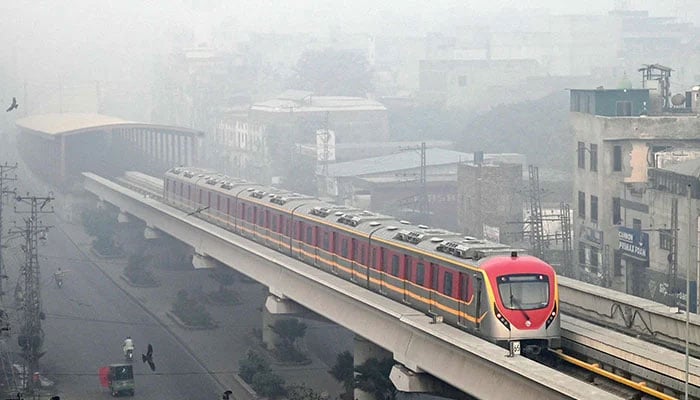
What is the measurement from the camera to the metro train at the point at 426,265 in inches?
1235

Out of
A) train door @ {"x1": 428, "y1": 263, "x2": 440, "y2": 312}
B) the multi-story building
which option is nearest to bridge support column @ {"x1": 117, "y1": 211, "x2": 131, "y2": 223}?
the multi-story building

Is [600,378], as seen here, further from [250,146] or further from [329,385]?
[250,146]

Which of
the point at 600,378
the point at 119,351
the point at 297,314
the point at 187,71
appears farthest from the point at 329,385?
the point at 187,71

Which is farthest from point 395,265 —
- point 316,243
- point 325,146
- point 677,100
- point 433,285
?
point 325,146

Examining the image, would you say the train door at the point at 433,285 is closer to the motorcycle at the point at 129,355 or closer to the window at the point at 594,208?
the motorcycle at the point at 129,355

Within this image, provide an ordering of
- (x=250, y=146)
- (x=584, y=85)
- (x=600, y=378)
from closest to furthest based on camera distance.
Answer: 1. (x=600, y=378)
2. (x=250, y=146)
3. (x=584, y=85)

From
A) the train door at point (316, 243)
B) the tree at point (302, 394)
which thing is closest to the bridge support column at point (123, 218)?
the train door at point (316, 243)

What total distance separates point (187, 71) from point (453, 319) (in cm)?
15828

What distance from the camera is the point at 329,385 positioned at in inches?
1884

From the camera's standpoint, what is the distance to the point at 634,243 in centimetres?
6088

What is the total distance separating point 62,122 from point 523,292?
297 feet

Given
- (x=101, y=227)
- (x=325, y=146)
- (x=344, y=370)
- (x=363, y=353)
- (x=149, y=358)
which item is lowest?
(x=344, y=370)

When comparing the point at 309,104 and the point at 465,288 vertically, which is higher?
the point at 309,104

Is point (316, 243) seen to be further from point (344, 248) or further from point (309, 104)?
point (309, 104)
